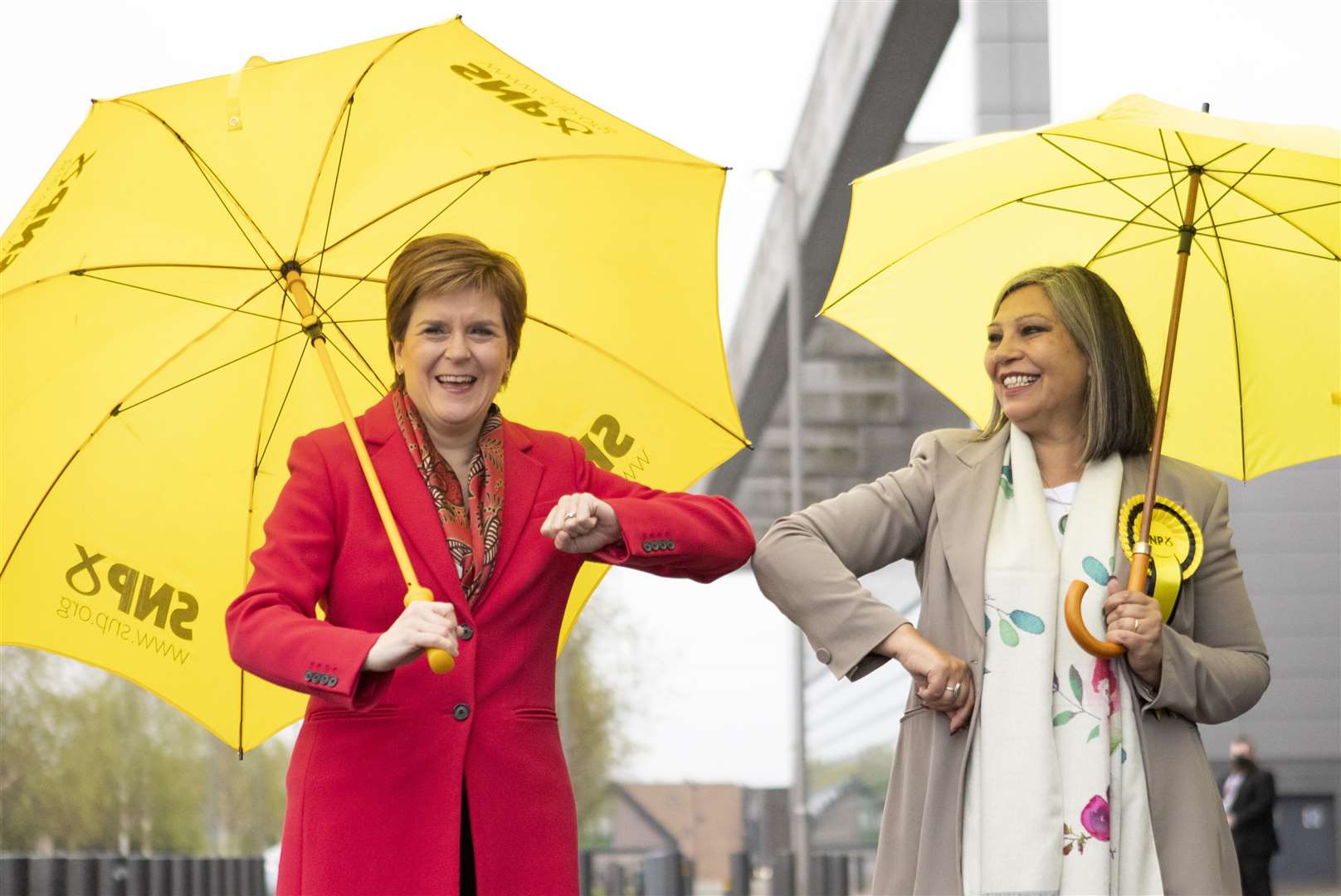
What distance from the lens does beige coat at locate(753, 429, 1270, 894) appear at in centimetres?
391

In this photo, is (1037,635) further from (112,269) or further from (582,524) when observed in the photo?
(112,269)

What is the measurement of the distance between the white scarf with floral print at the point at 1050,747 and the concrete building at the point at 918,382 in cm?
836

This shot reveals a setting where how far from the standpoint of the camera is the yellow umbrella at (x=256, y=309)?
4254 millimetres

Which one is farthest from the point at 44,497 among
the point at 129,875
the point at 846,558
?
the point at 129,875

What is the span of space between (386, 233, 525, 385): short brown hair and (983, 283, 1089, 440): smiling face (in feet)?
3.55

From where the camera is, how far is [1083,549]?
13.4 ft

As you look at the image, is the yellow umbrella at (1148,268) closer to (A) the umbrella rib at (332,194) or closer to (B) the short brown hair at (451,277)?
(B) the short brown hair at (451,277)

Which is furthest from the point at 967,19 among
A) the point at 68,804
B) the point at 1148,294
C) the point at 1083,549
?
the point at 68,804

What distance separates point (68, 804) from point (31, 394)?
146ft

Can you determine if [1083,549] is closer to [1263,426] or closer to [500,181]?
[1263,426]

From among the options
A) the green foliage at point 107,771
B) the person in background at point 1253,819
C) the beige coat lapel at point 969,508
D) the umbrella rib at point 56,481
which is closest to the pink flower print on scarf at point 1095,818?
the beige coat lapel at point 969,508

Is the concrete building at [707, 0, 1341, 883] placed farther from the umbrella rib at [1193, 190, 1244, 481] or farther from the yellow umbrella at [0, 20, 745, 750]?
the yellow umbrella at [0, 20, 745, 750]

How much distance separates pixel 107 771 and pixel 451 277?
46866 mm

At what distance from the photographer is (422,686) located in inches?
148
